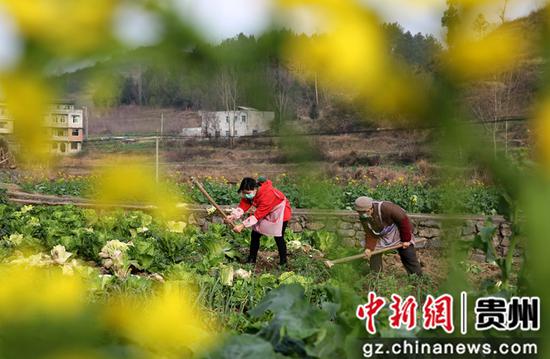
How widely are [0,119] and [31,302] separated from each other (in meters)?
0.17

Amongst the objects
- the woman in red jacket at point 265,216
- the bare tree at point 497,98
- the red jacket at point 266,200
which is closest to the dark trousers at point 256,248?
the woman in red jacket at point 265,216

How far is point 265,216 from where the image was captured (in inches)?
245

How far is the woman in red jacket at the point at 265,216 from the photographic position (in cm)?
616

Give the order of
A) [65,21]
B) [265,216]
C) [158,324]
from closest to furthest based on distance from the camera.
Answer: [65,21]
[158,324]
[265,216]

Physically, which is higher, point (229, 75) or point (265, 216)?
point (229, 75)

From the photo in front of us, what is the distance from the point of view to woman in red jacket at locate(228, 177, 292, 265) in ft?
20.2

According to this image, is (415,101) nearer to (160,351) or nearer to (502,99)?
(502,99)

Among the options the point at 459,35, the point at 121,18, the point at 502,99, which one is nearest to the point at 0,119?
the point at 121,18

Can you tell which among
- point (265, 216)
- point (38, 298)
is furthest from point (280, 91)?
point (265, 216)

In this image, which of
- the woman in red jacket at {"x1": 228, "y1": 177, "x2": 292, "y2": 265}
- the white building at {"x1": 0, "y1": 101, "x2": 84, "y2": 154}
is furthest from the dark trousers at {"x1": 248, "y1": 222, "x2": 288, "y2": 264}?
the white building at {"x1": 0, "y1": 101, "x2": 84, "y2": 154}

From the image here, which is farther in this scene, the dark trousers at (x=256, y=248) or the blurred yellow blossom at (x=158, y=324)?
the dark trousers at (x=256, y=248)

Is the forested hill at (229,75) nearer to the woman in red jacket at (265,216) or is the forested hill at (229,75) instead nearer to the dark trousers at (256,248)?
the woman in red jacket at (265,216)

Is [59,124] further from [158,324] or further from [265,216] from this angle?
[265,216]

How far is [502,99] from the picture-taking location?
78cm
